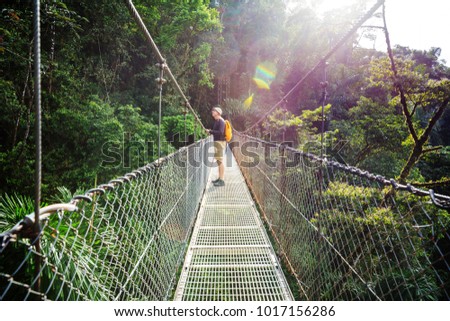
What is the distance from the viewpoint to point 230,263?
1633mm

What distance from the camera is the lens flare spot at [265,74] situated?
48.9 feet

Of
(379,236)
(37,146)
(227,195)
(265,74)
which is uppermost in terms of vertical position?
(265,74)

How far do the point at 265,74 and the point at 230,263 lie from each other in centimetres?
1528

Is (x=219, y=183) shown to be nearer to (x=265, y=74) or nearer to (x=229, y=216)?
(x=229, y=216)

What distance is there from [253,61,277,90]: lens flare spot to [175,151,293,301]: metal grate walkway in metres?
13.8

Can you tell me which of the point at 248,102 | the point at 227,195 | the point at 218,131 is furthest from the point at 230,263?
the point at 248,102

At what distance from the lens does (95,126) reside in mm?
5523

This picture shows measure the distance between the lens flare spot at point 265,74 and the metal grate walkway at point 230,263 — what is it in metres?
13.8

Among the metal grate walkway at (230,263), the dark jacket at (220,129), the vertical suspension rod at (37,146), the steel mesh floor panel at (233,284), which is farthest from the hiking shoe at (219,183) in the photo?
the vertical suspension rod at (37,146)

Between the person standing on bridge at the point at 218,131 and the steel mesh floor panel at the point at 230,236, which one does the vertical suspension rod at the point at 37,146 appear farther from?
the person standing on bridge at the point at 218,131

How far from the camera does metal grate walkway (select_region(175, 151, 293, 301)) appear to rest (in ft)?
4.48

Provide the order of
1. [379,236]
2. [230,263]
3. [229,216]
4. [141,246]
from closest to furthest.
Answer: [379,236], [141,246], [230,263], [229,216]
